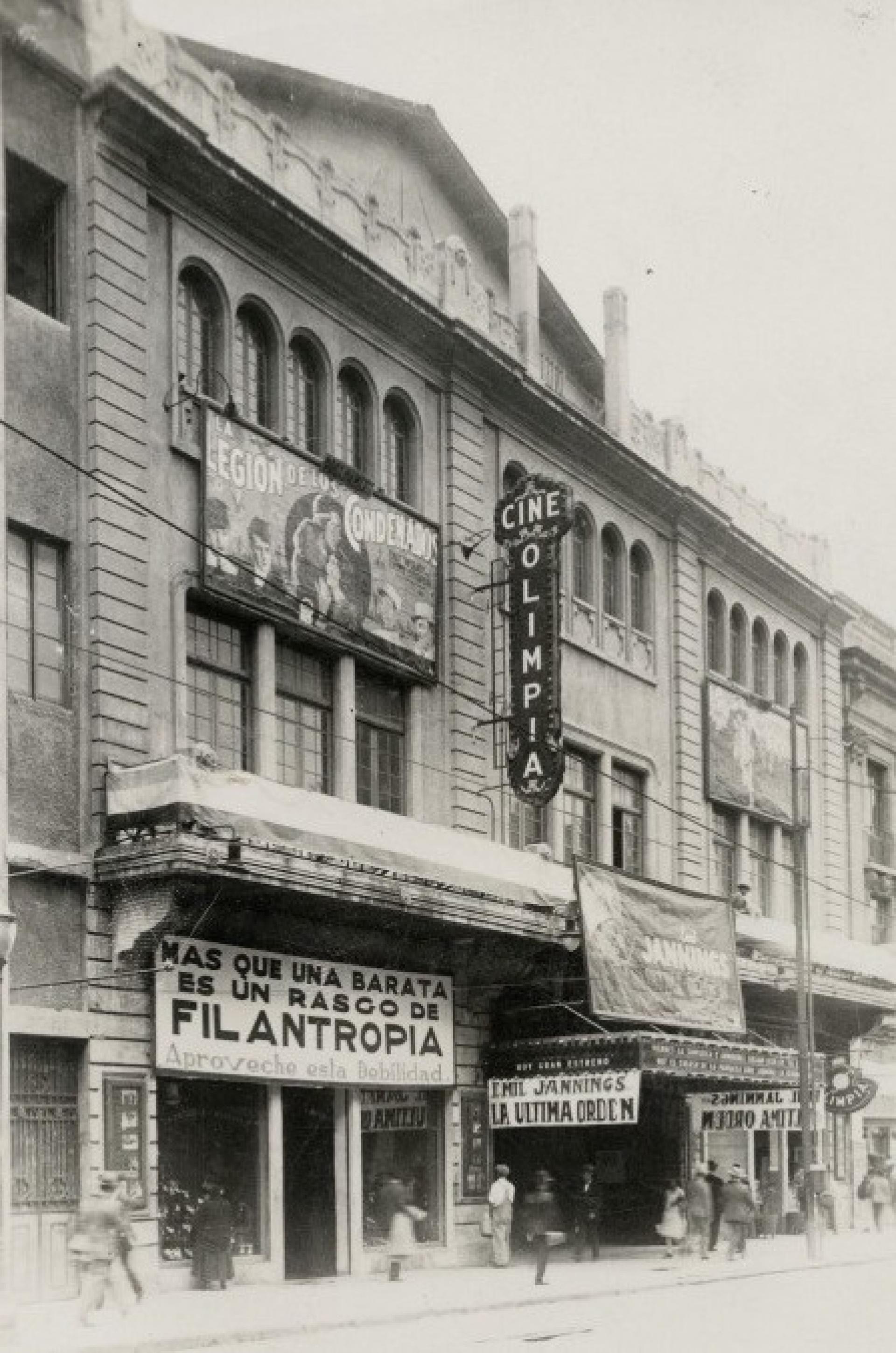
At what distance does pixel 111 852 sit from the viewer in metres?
21.0

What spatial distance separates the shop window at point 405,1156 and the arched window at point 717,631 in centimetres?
1332

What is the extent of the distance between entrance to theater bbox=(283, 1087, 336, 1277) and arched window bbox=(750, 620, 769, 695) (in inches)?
691

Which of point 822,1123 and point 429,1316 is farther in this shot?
point 822,1123

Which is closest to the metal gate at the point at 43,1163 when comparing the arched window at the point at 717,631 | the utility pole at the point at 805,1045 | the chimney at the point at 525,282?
the utility pole at the point at 805,1045

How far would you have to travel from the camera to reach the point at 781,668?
40.7 metres

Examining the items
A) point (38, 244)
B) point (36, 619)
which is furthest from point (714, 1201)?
point (38, 244)

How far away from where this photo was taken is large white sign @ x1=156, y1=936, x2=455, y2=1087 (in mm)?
21906

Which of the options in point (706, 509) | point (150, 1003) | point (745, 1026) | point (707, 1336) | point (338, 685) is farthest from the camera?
point (706, 509)

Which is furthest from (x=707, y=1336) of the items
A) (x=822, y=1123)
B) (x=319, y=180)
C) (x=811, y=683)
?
(x=811, y=683)

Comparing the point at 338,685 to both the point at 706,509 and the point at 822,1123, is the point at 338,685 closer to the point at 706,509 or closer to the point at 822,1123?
the point at 706,509

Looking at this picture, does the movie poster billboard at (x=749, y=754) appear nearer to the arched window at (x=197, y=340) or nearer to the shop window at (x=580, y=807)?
the shop window at (x=580, y=807)

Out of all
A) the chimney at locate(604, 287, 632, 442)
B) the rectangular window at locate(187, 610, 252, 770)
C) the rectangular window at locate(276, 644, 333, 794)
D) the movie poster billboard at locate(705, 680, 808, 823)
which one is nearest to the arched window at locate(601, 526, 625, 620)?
the chimney at locate(604, 287, 632, 442)

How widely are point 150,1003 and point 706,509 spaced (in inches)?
722

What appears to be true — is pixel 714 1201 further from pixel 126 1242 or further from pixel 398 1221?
pixel 126 1242
